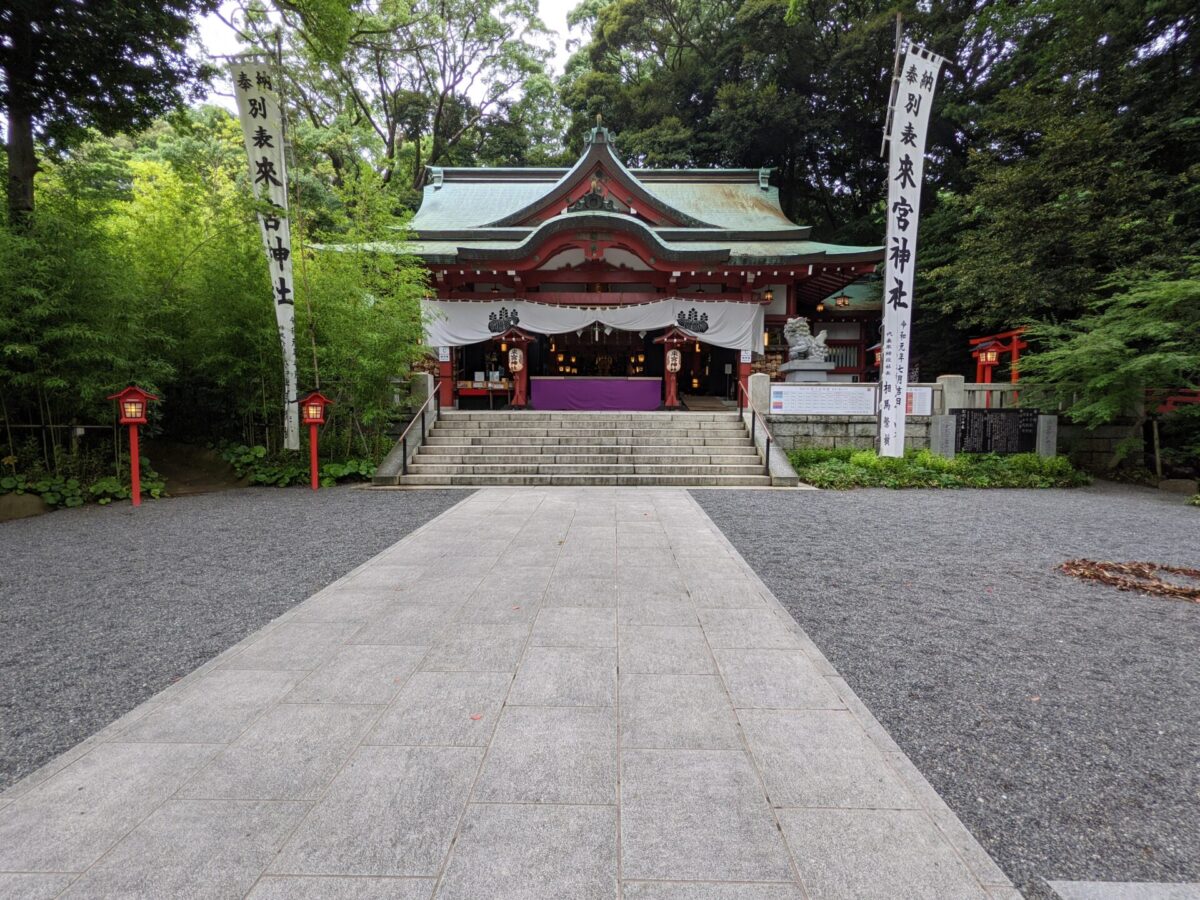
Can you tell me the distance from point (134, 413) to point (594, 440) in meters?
6.45

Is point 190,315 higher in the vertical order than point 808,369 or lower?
higher

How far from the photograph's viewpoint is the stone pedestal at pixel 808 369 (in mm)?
11977

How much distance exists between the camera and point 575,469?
346 inches

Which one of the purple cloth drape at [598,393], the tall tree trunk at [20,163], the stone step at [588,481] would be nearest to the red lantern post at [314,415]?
the stone step at [588,481]

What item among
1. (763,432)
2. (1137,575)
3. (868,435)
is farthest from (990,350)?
(1137,575)

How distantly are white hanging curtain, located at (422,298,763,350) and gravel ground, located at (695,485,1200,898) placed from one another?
319 inches

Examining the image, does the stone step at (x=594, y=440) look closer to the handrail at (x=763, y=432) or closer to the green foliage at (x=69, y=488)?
the handrail at (x=763, y=432)

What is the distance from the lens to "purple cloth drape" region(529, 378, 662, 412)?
496 inches

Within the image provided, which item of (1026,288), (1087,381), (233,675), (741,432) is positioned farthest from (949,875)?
(1026,288)

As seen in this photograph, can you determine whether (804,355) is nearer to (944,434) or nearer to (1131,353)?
(944,434)

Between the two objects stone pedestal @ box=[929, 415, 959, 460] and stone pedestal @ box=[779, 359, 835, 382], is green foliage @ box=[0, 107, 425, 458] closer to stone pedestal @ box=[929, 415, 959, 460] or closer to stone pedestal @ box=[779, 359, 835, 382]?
stone pedestal @ box=[779, 359, 835, 382]

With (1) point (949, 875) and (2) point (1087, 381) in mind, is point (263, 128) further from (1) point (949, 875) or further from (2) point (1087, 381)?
(2) point (1087, 381)

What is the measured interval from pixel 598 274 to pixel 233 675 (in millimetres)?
12490

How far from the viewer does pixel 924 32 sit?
16.9 metres
